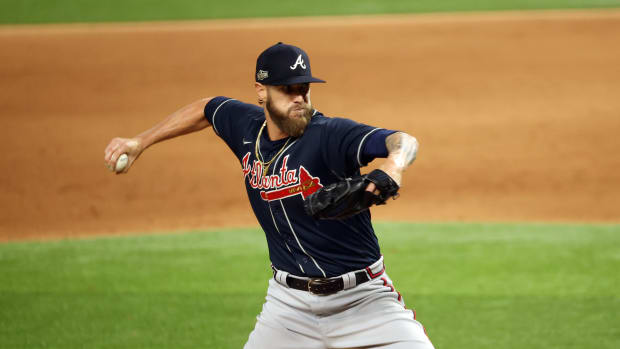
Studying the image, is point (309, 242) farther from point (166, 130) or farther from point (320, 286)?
point (166, 130)

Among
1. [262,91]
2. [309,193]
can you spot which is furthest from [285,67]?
[309,193]

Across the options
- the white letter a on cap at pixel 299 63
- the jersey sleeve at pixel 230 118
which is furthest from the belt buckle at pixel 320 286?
the white letter a on cap at pixel 299 63

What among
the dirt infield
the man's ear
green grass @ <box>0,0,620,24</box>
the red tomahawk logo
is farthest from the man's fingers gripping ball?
green grass @ <box>0,0,620,24</box>

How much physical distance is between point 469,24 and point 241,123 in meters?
16.3

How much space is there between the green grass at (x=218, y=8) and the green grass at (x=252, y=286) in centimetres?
1255

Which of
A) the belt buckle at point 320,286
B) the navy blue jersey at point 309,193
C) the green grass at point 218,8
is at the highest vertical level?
the navy blue jersey at point 309,193

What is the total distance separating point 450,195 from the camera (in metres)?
12.7

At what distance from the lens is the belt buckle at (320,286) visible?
420 centimetres

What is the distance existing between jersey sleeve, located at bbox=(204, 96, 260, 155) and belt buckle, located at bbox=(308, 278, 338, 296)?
0.92m

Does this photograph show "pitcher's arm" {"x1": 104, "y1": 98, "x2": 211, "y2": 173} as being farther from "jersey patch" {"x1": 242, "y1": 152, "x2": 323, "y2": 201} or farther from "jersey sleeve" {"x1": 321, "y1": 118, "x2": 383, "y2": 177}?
"jersey sleeve" {"x1": 321, "y1": 118, "x2": 383, "y2": 177}

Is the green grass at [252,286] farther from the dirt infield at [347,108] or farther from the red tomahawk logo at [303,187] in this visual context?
the red tomahawk logo at [303,187]

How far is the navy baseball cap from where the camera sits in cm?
413

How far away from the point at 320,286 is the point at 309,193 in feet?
1.54

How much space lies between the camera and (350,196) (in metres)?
3.47
